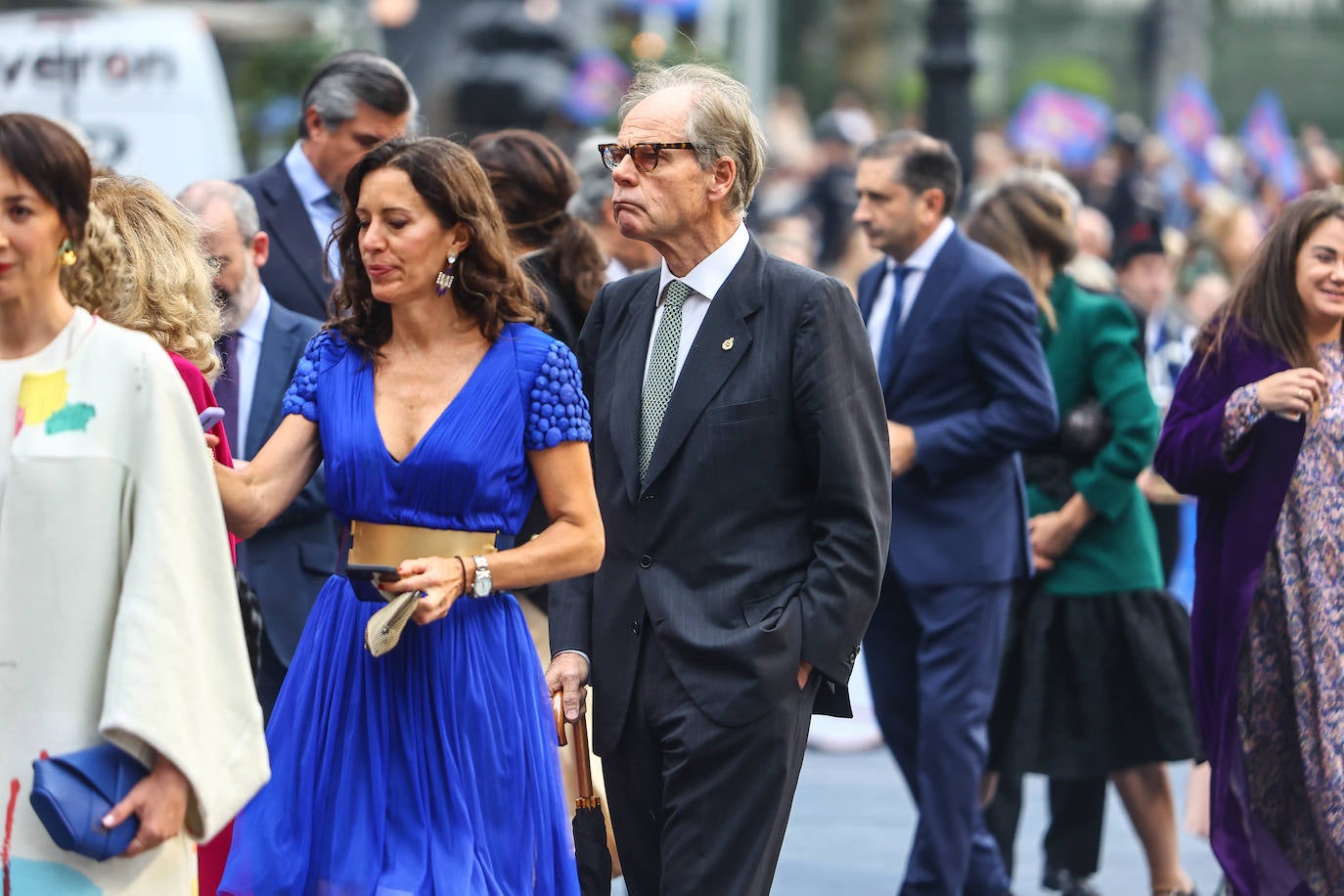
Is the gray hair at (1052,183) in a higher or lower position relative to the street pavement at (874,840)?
higher

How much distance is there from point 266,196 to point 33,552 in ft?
11.9

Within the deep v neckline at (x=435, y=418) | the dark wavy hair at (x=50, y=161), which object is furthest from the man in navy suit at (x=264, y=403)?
the dark wavy hair at (x=50, y=161)

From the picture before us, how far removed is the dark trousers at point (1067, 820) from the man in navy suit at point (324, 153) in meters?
2.90

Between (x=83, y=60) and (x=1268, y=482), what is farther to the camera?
(x=83, y=60)

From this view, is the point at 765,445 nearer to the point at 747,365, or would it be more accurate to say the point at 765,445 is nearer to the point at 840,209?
the point at 747,365

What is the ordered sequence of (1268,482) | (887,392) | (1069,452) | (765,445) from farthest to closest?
(1069,452), (887,392), (1268,482), (765,445)

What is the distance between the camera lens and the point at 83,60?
11.5 m

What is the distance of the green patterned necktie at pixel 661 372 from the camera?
447cm

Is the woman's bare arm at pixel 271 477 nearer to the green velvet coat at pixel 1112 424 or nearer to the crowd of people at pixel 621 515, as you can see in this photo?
the crowd of people at pixel 621 515

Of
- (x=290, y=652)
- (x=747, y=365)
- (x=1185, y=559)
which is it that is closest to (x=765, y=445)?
(x=747, y=365)

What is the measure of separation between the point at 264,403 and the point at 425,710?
1.76m

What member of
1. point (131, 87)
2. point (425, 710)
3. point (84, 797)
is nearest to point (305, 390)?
point (425, 710)

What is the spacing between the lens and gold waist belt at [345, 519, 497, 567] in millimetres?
4105

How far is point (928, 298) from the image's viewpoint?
642 cm
